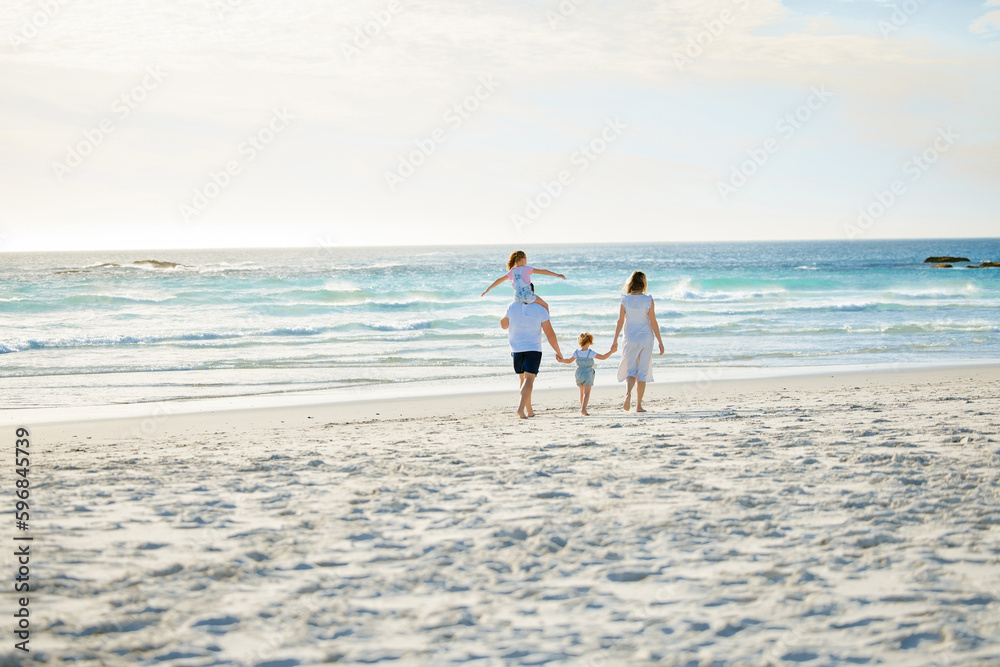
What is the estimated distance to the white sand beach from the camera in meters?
2.92

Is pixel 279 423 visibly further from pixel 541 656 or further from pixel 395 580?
pixel 541 656

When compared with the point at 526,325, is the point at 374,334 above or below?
below

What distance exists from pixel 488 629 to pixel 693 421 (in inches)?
196

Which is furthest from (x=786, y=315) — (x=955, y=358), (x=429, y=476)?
(x=429, y=476)

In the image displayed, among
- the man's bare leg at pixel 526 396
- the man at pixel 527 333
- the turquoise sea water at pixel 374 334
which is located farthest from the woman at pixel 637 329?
the turquoise sea water at pixel 374 334

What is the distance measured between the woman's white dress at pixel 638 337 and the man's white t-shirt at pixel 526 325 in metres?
0.98

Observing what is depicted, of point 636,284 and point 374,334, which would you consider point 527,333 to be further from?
point 374,334

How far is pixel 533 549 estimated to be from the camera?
151 inches

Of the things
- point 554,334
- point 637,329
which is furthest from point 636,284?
point 554,334

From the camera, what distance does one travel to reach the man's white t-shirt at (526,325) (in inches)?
306

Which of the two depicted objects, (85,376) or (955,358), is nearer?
(85,376)

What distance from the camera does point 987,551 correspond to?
3.69 meters

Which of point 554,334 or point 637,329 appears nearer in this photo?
point 554,334

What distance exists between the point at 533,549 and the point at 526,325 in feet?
13.7
